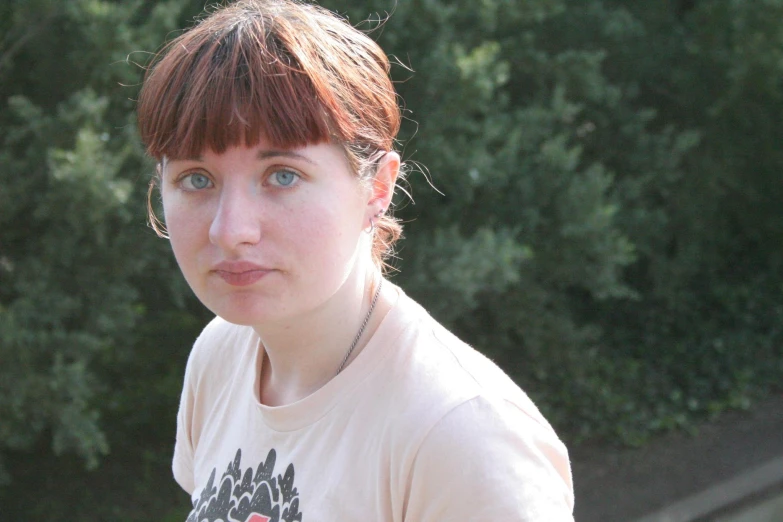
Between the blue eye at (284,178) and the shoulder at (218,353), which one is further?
the shoulder at (218,353)

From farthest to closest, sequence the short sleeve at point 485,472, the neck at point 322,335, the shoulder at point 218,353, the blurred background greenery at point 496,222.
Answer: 1. the blurred background greenery at point 496,222
2. the shoulder at point 218,353
3. the neck at point 322,335
4. the short sleeve at point 485,472

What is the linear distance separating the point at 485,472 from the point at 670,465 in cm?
459

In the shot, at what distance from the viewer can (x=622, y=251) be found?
15.7 feet

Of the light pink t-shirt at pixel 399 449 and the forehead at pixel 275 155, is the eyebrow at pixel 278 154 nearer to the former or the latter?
the forehead at pixel 275 155

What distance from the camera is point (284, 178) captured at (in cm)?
142

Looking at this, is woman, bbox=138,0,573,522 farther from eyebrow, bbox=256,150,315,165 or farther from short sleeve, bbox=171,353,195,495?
short sleeve, bbox=171,353,195,495

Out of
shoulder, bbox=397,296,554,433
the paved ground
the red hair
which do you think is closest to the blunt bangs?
the red hair

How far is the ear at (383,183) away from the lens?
62.0 inches

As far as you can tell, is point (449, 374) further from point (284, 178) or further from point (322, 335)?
point (284, 178)

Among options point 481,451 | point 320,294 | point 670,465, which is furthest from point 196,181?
point 670,465

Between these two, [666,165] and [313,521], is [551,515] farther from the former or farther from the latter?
[666,165]

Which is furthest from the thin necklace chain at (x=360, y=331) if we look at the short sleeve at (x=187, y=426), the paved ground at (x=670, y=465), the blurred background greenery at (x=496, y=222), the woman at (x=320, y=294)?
the paved ground at (x=670, y=465)

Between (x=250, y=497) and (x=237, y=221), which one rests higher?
(x=237, y=221)

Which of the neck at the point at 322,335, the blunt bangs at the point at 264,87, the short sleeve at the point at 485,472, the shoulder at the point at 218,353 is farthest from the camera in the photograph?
the shoulder at the point at 218,353
